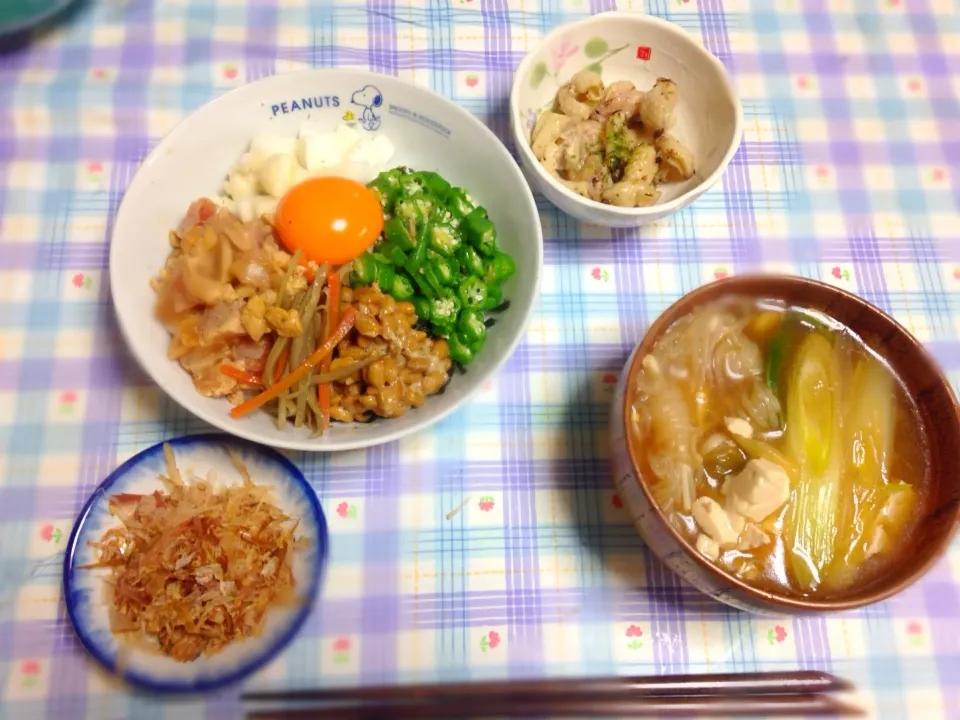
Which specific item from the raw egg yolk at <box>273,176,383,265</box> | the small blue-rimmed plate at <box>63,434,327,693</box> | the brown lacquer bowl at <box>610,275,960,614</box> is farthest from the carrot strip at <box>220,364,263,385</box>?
the brown lacquer bowl at <box>610,275,960,614</box>

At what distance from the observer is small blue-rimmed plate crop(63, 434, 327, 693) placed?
1.51 m

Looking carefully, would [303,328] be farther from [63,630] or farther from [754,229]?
[754,229]

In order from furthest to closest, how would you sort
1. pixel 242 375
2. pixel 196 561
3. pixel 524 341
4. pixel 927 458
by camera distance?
pixel 524 341, pixel 242 375, pixel 196 561, pixel 927 458

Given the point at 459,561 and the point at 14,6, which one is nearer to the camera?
the point at 459,561

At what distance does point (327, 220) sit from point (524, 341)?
24.0 inches

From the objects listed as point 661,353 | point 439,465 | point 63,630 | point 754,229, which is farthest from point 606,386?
point 63,630

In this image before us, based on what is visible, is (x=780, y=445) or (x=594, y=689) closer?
(x=780, y=445)

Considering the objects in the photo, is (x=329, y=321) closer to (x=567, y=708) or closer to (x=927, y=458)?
(x=567, y=708)

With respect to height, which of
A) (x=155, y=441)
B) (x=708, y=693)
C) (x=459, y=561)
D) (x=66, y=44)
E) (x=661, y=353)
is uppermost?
(x=66, y=44)

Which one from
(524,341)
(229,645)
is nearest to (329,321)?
(524,341)

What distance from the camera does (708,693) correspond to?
63.2 inches

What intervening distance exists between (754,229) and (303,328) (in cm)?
135

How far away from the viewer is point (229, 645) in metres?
1.55

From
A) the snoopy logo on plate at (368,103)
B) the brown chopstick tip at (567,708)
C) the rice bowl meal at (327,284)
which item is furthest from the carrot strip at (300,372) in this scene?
the brown chopstick tip at (567,708)
